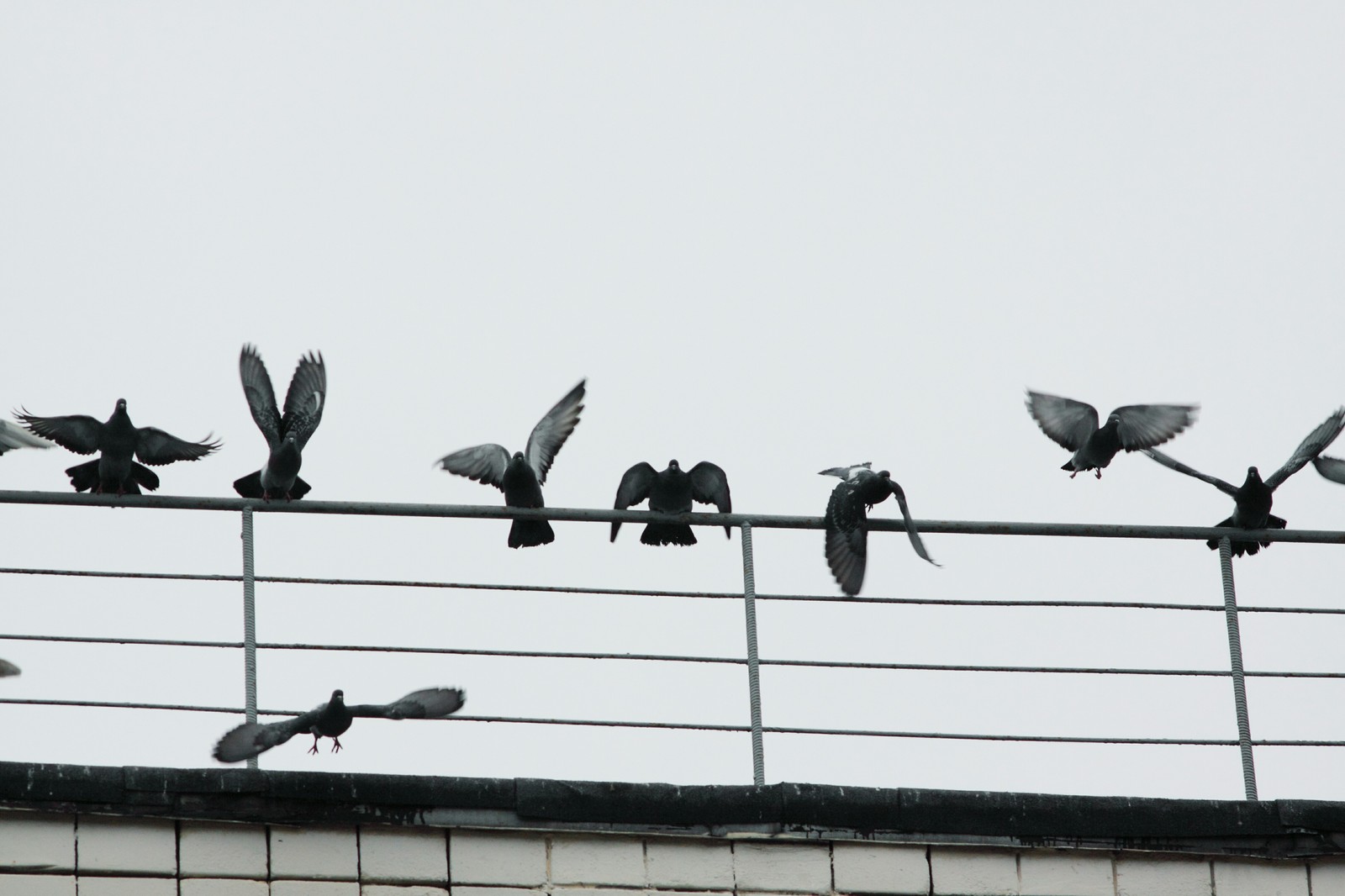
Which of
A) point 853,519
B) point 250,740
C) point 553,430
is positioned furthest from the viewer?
point 553,430

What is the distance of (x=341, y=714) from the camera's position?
7117 mm

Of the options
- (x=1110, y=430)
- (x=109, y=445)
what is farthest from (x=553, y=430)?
(x=1110, y=430)

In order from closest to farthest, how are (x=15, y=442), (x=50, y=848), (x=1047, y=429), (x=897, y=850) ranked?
(x=50, y=848), (x=897, y=850), (x=15, y=442), (x=1047, y=429)

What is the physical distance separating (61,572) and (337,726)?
3.63ft

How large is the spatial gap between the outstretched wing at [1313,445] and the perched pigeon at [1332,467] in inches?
2.3

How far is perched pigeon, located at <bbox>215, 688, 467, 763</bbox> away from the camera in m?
6.84

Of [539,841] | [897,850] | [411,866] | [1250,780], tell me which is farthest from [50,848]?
[1250,780]

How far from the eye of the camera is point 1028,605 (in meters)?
7.14

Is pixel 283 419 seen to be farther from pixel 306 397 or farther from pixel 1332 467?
pixel 1332 467

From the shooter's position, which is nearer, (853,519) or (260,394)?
(853,519)

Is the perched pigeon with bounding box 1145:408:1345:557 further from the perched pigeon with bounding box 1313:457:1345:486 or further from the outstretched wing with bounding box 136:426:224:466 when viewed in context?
the outstretched wing with bounding box 136:426:224:466

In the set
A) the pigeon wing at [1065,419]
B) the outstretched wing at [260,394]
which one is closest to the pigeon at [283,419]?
the outstretched wing at [260,394]

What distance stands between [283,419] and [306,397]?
0.20 metres

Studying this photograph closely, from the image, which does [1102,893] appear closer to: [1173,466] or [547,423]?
[1173,466]
